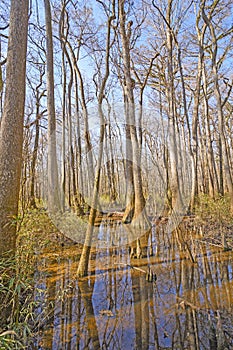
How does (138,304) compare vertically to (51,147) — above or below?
below

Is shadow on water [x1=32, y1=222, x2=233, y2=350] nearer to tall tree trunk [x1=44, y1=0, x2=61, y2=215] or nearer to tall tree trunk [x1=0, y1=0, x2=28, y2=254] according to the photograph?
tall tree trunk [x1=0, y1=0, x2=28, y2=254]

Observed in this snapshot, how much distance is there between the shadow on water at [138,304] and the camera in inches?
101

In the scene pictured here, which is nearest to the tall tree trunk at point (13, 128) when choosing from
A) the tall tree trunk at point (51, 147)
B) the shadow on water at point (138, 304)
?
the shadow on water at point (138, 304)

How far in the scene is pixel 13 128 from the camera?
3219 millimetres

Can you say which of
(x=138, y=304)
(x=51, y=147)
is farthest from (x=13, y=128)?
(x=51, y=147)

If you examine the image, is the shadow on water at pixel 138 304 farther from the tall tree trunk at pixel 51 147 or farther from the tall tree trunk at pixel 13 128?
the tall tree trunk at pixel 51 147

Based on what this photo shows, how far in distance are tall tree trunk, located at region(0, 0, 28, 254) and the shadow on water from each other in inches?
43.7

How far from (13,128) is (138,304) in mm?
2870

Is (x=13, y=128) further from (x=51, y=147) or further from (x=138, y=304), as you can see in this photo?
(x=51, y=147)

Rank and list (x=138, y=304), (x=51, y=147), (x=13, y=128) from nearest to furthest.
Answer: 1. (x=13, y=128)
2. (x=138, y=304)
3. (x=51, y=147)

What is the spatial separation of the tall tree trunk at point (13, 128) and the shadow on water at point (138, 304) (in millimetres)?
1109

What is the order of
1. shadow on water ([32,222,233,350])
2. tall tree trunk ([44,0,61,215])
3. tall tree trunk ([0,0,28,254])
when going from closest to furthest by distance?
shadow on water ([32,222,233,350]) → tall tree trunk ([0,0,28,254]) → tall tree trunk ([44,0,61,215])

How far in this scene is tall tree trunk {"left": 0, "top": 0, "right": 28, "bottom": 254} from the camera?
292 centimetres

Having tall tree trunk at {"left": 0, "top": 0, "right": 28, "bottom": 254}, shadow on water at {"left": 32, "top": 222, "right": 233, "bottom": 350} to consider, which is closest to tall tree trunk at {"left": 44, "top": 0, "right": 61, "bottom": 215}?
shadow on water at {"left": 32, "top": 222, "right": 233, "bottom": 350}
